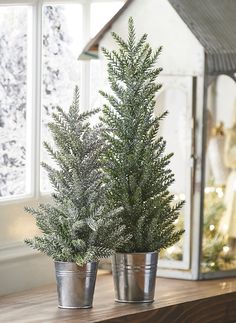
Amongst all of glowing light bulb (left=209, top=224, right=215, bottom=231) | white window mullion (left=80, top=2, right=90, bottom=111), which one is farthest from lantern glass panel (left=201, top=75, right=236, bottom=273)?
white window mullion (left=80, top=2, right=90, bottom=111)

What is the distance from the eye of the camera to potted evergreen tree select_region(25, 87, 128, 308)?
2322mm

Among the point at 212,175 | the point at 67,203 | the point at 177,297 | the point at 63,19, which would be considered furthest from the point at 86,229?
the point at 63,19

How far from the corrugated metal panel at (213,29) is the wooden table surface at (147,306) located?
21.5 inches

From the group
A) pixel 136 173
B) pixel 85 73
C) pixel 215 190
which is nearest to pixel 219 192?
pixel 215 190

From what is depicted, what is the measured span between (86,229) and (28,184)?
46 centimetres

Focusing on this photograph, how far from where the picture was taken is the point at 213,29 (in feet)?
8.93

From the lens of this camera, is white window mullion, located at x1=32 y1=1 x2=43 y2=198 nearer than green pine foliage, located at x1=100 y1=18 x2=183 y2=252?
No

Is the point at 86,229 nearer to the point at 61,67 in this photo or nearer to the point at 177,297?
the point at 177,297

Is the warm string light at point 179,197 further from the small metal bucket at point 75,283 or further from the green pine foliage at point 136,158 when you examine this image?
the small metal bucket at point 75,283

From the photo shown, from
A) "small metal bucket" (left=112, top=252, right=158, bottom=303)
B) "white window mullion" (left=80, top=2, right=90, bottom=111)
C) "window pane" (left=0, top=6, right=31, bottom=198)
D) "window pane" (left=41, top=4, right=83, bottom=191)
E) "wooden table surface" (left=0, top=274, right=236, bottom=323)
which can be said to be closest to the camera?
"wooden table surface" (left=0, top=274, right=236, bottom=323)

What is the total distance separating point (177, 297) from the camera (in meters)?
2.54

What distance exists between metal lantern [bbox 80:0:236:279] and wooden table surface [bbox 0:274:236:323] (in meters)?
0.08

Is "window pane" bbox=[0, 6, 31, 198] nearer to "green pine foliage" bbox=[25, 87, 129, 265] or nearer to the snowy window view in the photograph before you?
the snowy window view

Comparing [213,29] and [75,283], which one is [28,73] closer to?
[213,29]
